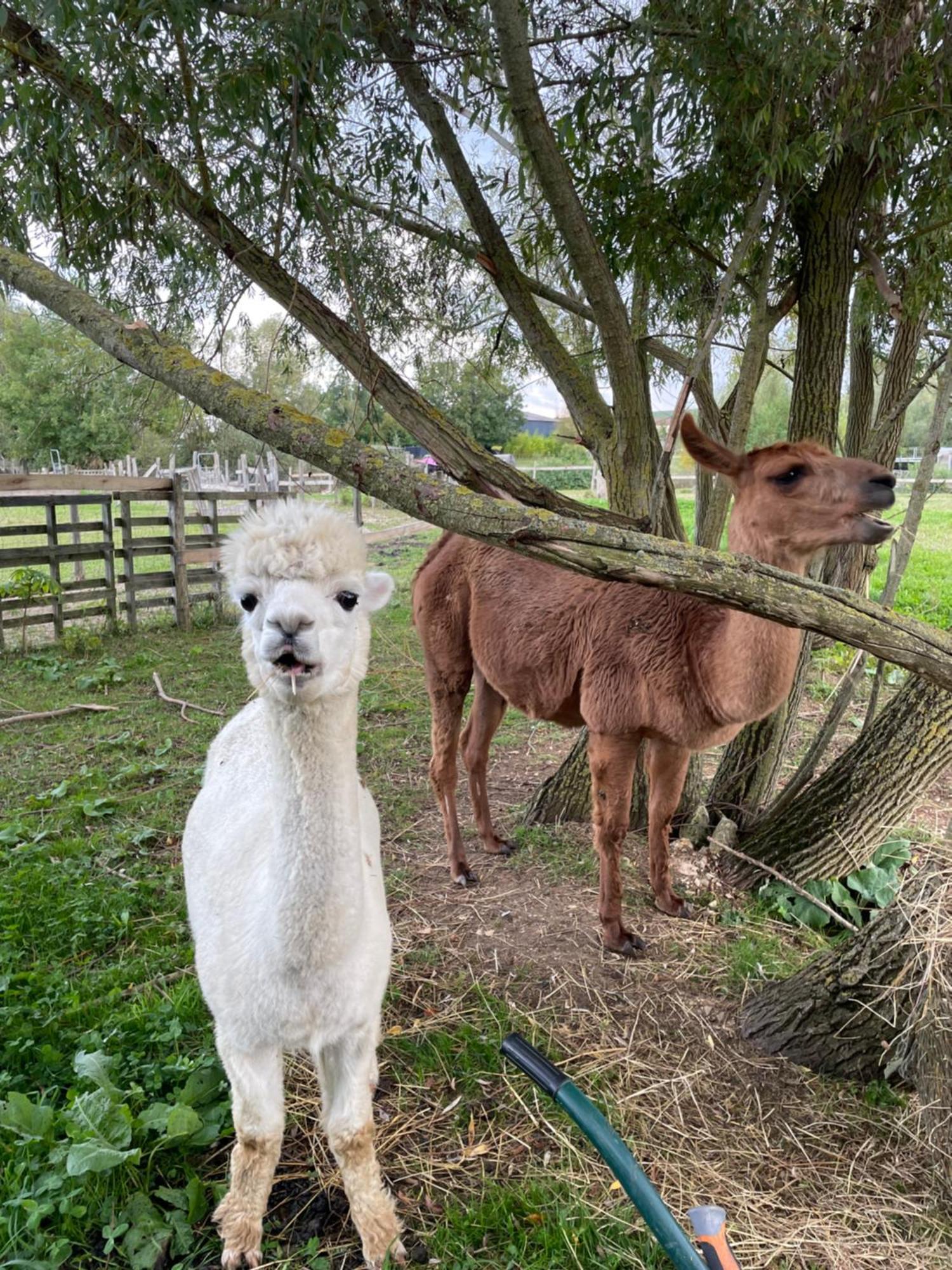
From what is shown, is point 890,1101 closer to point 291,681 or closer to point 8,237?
point 291,681

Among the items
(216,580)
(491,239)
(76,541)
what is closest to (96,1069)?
(491,239)

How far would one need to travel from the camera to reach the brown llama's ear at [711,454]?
10.7 ft

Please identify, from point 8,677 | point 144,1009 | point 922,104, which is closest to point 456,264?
point 922,104

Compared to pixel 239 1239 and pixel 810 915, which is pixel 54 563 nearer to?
pixel 239 1239

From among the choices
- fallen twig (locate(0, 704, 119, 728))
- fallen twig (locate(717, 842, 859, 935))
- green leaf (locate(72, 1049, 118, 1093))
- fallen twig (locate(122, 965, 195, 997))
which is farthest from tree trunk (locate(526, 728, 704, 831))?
fallen twig (locate(0, 704, 119, 728))

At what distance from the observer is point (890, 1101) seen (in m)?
2.46

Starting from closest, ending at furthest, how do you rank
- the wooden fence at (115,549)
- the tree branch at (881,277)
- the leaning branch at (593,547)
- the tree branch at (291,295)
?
the leaning branch at (593,547)
the tree branch at (291,295)
the tree branch at (881,277)
the wooden fence at (115,549)

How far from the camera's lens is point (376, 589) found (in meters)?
1.93

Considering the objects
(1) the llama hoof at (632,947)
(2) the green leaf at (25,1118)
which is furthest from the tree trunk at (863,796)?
(2) the green leaf at (25,1118)

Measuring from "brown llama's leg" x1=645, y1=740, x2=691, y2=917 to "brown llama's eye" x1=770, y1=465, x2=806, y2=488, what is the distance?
137 cm

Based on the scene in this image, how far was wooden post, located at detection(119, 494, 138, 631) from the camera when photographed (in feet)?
32.3

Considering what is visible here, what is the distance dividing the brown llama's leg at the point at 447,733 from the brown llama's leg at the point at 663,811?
1.03 metres

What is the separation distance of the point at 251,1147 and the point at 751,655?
2.45 meters

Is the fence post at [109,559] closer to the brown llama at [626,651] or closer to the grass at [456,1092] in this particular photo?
the grass at [456,1092]
